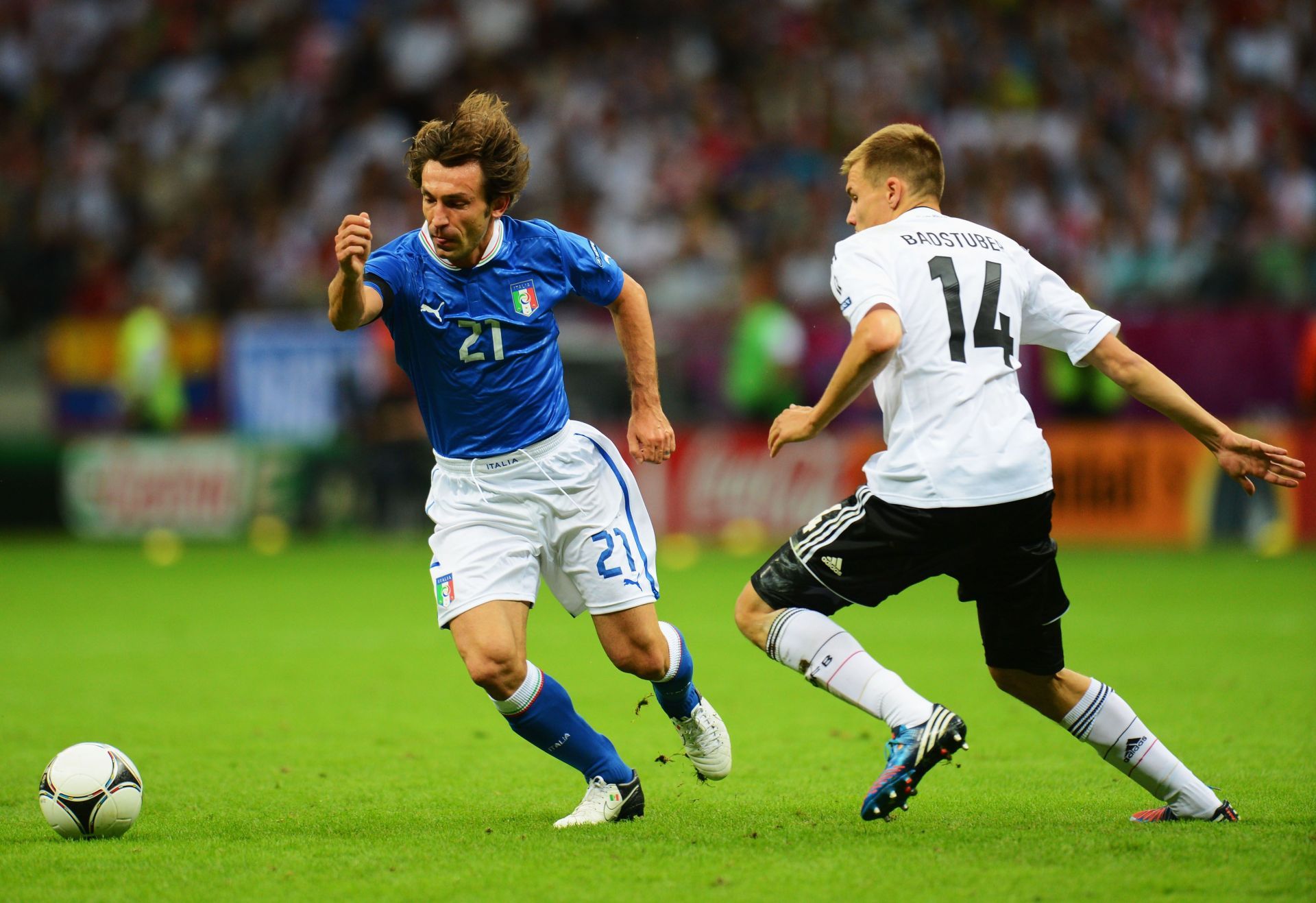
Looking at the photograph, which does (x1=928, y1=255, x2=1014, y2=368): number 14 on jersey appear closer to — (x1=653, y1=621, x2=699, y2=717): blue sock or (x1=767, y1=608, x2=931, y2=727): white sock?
(x1=767, y1=608, x2=931, y2=727): white sock

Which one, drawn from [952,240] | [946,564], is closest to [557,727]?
[946,564]

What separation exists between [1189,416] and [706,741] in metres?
1.93

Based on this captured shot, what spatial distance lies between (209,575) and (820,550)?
10403mm

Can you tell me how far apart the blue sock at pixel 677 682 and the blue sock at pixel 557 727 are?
281mm

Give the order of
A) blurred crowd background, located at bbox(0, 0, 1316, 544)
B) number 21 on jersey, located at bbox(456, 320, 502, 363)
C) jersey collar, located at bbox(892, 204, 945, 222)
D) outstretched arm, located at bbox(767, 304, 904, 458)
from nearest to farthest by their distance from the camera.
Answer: outstretched arm, located at bbox(767, 304, 904, 458) < jersey collar, located at bbox(892, 204, 945, 222) < number 21 on jersey, located at bbox(456, 320, 502, 363) < blurred crowd background, located at bbox(0, 0, 1316, 544)

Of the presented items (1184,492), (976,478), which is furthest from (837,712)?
(1184,492)

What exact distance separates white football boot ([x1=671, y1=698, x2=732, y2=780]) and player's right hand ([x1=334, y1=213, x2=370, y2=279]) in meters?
1.89

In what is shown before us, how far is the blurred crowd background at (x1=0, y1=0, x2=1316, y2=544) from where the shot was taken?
16.2m

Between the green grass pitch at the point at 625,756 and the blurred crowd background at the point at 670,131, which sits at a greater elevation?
the blurred crowd background at the point at 670,131

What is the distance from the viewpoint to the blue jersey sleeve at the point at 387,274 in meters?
5.20

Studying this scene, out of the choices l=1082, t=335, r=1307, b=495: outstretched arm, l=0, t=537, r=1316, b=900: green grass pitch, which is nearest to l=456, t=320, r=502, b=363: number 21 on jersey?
l=0, t=537, r=1316, b=900: green grass pitch

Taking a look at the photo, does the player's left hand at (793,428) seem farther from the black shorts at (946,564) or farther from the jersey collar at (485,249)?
the jersey collar at (485,249)

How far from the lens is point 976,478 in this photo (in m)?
4.81

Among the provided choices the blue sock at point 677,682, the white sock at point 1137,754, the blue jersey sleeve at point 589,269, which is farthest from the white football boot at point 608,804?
the blue jersey sleeve at point 589,269
